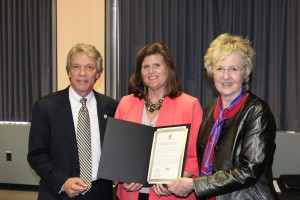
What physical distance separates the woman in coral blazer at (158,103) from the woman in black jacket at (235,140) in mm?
308

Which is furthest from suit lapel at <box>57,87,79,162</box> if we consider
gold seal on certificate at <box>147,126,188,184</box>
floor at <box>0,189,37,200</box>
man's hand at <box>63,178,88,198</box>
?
floor at <box>0,189,37,200</box>

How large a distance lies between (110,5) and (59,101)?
9.39 feet

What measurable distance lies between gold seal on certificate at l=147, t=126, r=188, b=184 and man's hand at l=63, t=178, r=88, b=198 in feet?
1.31

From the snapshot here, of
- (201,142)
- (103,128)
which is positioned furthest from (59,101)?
(201,142)

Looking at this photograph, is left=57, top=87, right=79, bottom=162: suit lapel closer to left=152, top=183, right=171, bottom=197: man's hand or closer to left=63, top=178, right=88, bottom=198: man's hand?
left=63, top=178, right=88, bottom=198: man's hand

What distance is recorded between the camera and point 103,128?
2.27m

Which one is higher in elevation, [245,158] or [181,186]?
A: [245,158]

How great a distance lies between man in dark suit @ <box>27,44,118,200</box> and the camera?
82.6 inches

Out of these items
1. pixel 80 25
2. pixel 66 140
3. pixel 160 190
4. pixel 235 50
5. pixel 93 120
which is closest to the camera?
pixel 235 50

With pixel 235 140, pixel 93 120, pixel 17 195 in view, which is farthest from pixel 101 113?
pixel 17 195

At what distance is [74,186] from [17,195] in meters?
3.39

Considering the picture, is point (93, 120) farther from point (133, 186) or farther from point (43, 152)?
point (133, 186)

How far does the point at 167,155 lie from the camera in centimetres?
195

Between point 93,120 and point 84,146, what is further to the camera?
point 93,120
